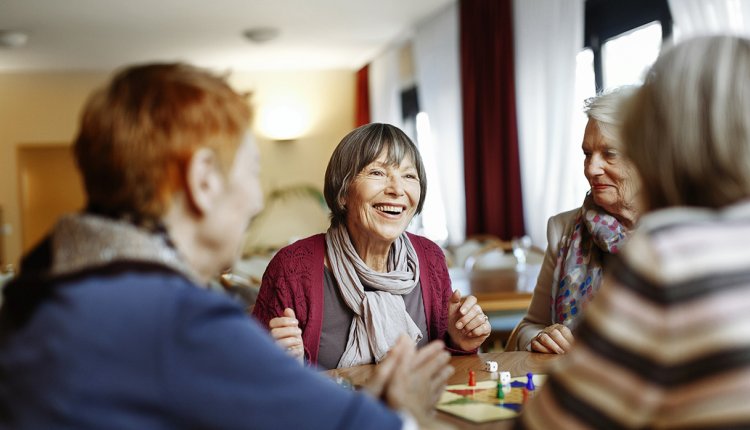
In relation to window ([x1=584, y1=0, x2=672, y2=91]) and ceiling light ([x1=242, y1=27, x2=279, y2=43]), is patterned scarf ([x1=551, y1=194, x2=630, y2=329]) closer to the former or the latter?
window ([x1=584, y1=0, x2=672, y2=91])

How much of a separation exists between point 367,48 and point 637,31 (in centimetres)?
475

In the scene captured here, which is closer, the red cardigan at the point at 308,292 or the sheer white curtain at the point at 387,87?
the red cardigan at the point at 308,292

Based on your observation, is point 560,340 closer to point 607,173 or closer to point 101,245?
point 607,173

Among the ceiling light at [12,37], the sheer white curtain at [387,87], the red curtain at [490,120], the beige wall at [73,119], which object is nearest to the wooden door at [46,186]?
the beige wall at [73,119]

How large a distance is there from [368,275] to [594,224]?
71 centimetres

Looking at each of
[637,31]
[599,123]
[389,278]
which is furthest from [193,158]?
[637,31]

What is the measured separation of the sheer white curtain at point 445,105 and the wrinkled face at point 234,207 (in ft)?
22.7

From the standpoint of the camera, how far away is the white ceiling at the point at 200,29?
7.37m

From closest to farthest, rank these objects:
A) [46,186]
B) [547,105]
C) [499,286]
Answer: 1. [499,286]
2. [547,105]
3. [46,186]

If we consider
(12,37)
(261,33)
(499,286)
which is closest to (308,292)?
(499,286)

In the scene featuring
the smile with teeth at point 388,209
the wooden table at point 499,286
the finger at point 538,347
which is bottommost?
the wooden table at point 499,286

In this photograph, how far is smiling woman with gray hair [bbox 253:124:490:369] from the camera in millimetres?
2191

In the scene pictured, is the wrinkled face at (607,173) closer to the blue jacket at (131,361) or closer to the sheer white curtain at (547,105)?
the blue jacket at (131,361)

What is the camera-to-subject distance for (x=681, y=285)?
906 millimetres
